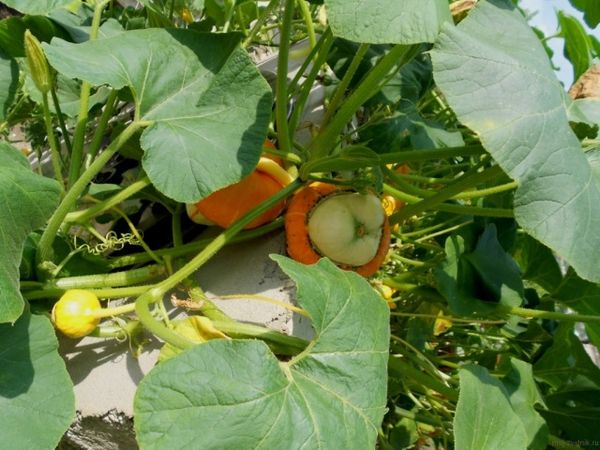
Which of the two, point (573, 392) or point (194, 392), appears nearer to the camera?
point (194, 392)

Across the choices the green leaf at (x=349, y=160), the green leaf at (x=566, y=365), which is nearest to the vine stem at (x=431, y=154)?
the green leaf at (x=349, y=160)

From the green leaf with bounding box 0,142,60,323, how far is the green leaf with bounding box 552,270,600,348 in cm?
109

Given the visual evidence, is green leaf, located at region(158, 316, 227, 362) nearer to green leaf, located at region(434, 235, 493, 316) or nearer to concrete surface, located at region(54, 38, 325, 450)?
concrete surface, located at region(54, 38, 325, 450)

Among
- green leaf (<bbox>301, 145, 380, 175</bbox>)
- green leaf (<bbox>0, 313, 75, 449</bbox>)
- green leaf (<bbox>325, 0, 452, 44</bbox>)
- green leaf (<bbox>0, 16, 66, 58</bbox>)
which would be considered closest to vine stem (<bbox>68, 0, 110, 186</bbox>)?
green leaf (<bbox>0, 16, 66, 58</bbox>)

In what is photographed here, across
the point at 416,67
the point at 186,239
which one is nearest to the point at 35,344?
the point at 186,239

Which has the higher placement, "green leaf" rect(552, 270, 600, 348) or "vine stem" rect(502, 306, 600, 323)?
"vine stem" rect(502, 306, 600, 323)

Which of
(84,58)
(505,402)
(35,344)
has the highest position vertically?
(84,58)

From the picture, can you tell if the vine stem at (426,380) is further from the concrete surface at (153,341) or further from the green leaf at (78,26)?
the green leaf at (78,26)

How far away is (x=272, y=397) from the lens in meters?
0.77

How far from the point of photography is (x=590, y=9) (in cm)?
118

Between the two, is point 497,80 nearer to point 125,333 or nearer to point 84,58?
point 84,58

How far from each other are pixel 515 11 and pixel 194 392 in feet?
2.30

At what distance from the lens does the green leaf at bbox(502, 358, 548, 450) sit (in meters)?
1.12

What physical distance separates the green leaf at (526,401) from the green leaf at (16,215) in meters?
0.81
